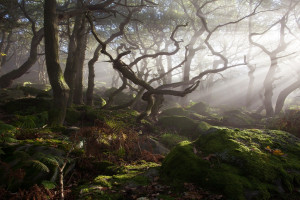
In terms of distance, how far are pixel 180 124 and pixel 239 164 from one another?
724 cm

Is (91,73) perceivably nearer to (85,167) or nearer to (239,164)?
(85,167)

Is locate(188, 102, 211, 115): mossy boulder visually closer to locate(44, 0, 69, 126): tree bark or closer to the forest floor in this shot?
the forest floor

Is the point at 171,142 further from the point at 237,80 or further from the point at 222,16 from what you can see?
the point at 237,80

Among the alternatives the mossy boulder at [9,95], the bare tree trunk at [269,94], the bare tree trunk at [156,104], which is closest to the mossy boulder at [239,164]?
the bare tree trunk at [156,104]

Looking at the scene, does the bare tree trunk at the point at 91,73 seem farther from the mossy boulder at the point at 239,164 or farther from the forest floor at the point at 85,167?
the mossy boulder at the point at 239,164

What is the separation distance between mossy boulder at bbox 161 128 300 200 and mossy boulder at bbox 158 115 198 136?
18.9ft

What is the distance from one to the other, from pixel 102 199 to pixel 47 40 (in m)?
6.66

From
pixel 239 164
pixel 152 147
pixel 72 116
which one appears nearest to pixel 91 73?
pixel 72 116

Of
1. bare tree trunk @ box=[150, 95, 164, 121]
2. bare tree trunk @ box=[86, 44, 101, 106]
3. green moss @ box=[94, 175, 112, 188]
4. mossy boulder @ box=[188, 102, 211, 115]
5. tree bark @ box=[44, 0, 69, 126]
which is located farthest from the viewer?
mossy boulder @ box=[188, 102, 211, 115]

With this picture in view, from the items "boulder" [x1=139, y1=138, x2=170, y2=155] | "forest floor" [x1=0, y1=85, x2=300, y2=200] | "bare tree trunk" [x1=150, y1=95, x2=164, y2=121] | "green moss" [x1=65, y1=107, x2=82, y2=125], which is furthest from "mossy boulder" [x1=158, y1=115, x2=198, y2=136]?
"green moss" [x1=65, y1=107, x2=82, y2=125]

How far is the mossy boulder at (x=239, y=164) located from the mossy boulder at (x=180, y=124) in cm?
575

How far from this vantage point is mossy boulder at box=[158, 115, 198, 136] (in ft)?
32.1

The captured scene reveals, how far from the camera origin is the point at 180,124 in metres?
10.3

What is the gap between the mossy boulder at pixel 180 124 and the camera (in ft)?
32.1
